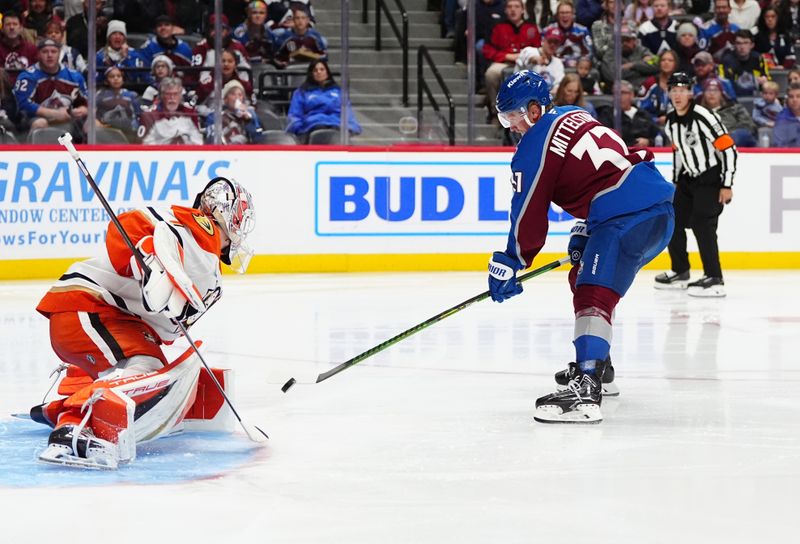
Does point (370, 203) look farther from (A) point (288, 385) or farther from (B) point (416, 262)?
(A) point (288, 385)

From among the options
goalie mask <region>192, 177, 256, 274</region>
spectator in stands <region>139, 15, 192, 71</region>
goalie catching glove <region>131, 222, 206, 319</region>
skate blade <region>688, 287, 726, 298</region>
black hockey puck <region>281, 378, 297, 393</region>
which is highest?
spectator in stands <region>139, 15, 192, 71</region>

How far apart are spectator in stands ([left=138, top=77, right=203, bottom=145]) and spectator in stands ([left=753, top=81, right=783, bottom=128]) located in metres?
4.08

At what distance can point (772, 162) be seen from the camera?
31.5 feet

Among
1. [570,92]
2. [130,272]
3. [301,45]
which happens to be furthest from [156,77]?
[130,272]

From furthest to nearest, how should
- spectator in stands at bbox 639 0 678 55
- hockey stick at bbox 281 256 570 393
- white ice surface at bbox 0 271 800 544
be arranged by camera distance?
spectator in stands at bbox 639 0 678 55, hockey stick at bbox 281 256 570 393, white ice surface at bbox 0 271 800 544

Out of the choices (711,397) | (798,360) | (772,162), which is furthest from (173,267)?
(772,162)

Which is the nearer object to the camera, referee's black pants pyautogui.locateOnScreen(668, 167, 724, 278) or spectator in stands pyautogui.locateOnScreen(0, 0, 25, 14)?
referee's black pants pyautogui.locateOnScreen(668, 167, 724, 278)

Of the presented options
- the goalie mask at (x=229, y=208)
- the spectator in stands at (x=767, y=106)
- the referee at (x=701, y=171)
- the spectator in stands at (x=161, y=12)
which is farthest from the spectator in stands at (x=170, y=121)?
the goalie mask at (x=229, y=208)

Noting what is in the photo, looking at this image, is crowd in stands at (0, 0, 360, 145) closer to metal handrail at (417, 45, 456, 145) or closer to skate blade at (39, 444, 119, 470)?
metal handrail at (417, 45, 456, 145)

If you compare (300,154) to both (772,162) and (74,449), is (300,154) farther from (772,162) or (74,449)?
(74,449)

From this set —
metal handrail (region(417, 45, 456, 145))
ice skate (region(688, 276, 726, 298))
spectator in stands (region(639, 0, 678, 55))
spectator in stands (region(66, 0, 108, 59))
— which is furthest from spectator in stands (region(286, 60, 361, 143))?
ice skate (region(688, 276, 726, 298))

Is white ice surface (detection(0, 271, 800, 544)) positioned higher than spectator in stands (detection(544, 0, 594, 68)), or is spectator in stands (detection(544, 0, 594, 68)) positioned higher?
spectator in stands (detection(544, 0, 594, 68))

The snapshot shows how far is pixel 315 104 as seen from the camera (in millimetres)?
9172

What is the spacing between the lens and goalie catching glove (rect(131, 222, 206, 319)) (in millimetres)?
3398
